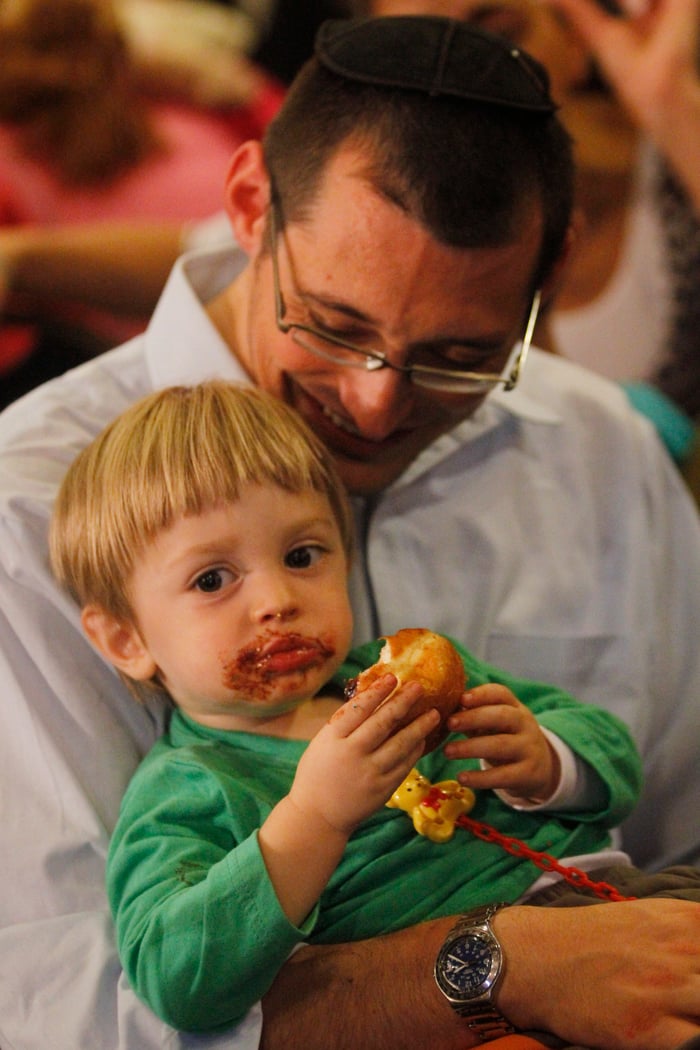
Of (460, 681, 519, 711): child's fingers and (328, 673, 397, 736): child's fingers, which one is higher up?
(328, 673, 397, 736): child's fingers

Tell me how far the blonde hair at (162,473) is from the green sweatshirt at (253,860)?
20 cm

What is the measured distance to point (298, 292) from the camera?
1.37 metres

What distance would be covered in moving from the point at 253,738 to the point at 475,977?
324mm

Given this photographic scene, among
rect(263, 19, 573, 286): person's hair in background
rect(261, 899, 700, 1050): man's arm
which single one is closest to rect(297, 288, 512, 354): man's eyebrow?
rect(263, 19, 573, 286): person's hair in background

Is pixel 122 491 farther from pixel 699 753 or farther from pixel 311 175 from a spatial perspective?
pixel 699 753

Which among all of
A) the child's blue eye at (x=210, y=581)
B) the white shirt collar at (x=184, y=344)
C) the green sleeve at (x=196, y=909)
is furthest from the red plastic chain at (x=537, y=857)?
the white shirt collar at (x=184, y=344)

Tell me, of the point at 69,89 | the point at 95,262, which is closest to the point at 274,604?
the point at 95,262

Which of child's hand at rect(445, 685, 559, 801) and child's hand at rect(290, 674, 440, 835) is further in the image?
child's hand at rect(445, 685, 559, 801)

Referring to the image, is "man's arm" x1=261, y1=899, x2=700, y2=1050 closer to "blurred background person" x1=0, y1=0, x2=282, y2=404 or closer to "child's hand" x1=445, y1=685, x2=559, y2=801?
"child's hand" x1=445, y1=685, x2=559, y2=801

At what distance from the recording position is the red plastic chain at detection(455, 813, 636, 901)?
3.90ft

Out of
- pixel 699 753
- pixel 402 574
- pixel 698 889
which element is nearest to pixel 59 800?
pixel 402 574

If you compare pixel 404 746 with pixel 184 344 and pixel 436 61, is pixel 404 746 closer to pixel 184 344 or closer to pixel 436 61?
pixel 184 344

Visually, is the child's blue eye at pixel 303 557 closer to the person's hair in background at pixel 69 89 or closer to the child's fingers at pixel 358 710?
the child's fingers at pixel 358 710

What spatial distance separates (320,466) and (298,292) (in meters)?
0.25
